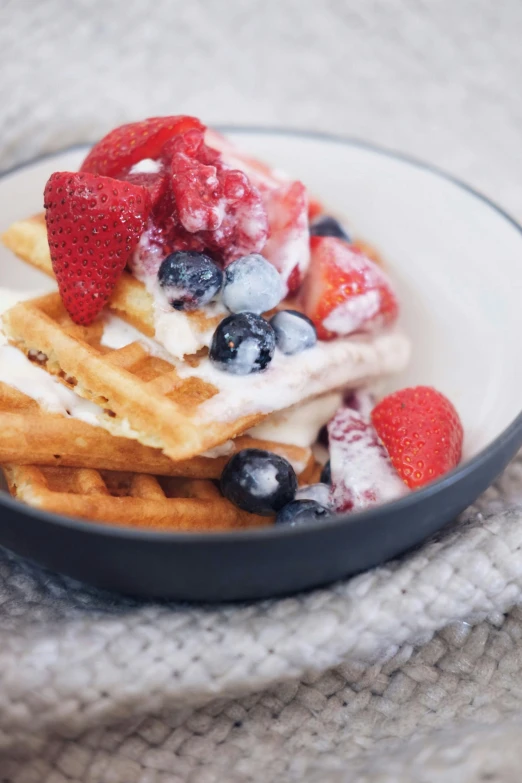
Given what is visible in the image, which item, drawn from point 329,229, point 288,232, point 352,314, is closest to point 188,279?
point 288,232

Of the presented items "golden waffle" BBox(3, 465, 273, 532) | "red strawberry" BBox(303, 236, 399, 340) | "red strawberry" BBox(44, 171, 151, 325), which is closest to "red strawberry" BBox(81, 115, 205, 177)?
"red strawberry" BBox(44, 171, 151, 325)

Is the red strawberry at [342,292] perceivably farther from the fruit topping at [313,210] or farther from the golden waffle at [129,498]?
the golden waffle at [129,498]

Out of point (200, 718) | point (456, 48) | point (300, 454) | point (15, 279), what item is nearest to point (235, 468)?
Answer: point (300, 454)

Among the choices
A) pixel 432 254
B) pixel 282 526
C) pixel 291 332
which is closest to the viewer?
pixel 282 526

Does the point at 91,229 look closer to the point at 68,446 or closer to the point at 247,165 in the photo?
the point at 68,446

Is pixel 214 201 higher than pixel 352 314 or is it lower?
higher

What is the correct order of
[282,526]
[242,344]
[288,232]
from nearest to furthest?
[282,526] → [242,344] → [288,232]

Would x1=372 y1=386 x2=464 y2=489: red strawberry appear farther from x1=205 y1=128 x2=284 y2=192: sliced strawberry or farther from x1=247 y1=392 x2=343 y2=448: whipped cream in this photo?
x1=205 y1=128 x2=284 y2=192: sliced strawberry

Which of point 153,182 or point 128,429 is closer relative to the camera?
point 128,429
